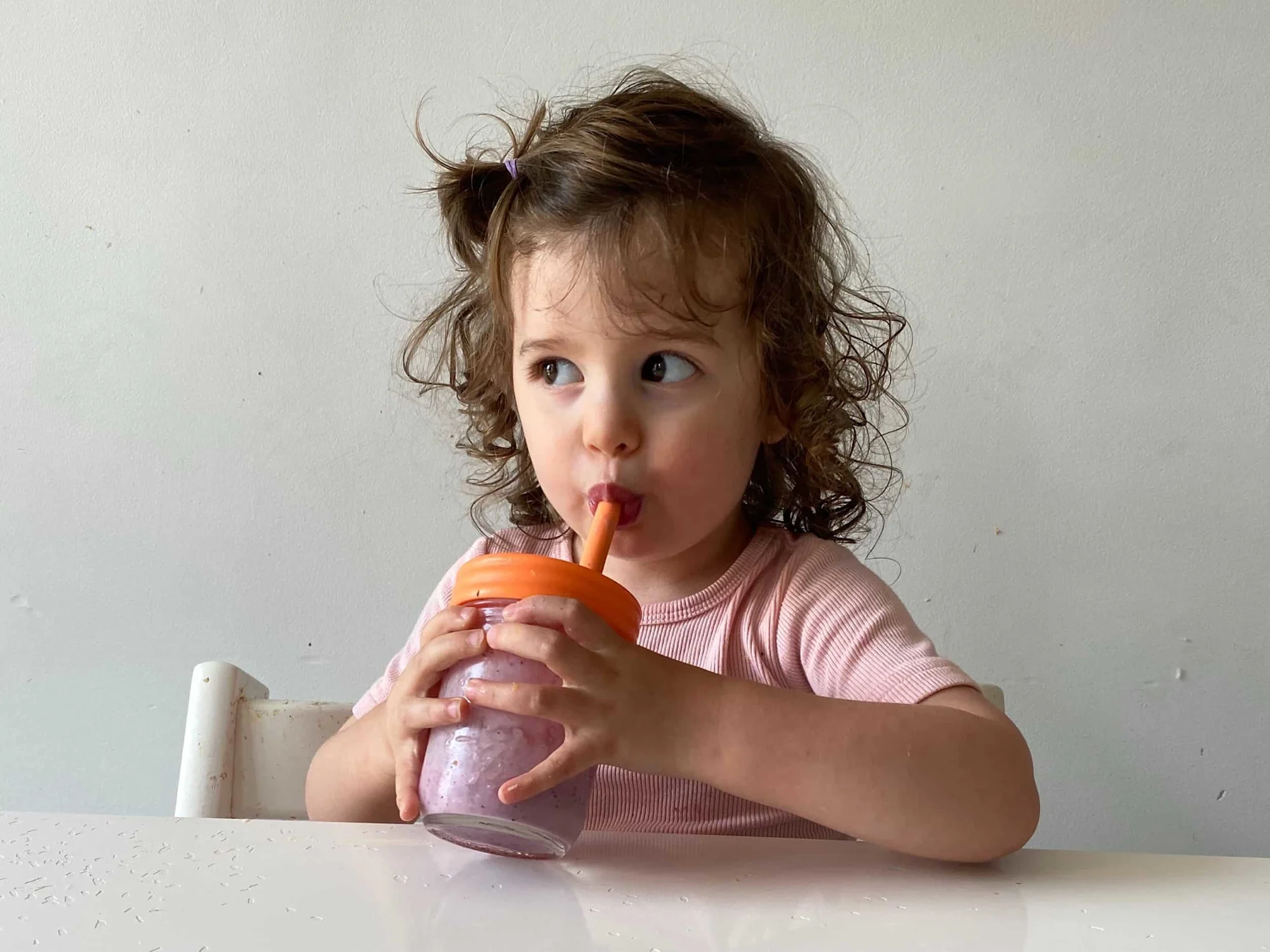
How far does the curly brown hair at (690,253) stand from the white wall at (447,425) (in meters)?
0.14

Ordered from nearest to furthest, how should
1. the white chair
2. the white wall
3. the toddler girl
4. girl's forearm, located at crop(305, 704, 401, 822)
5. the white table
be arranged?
the white table → the toddler girl → girl's forearm, located at crop(305, 704, 401, 822) → the white chair → the white wall

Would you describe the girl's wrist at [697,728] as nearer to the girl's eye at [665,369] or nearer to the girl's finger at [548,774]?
the girl's finger at [548,774]

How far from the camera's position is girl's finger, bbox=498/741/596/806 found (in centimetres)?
48

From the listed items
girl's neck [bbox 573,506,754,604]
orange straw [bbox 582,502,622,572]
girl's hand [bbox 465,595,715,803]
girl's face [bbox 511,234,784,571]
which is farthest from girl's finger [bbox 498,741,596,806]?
girl's neck [bbox 573,506,754,604]

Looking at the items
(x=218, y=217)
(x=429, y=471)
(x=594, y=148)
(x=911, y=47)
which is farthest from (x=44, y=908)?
(x=911, y=47)

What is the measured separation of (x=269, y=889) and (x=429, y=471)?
0.72 metres

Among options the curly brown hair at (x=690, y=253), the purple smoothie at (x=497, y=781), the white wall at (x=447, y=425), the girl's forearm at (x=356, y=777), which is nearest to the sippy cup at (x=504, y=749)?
the purple smoothie at (x=497, y=781)

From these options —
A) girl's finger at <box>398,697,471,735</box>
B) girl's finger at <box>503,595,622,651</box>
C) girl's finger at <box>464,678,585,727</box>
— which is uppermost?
girl's finger at <box>503,595,622,651</box>

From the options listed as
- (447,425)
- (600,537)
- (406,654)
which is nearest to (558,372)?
(600,537)

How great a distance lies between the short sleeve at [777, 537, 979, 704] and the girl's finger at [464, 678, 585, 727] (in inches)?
8.7

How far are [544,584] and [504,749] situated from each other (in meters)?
0.07

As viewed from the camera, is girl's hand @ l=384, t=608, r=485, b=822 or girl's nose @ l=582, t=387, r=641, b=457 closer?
girl's hand @ l=384, t=608, r=485, b=822

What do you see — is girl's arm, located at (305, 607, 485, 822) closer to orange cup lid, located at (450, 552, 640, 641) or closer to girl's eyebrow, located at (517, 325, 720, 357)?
orange cup lid, located at (450, 552, 640, 641)

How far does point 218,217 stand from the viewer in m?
1.16
